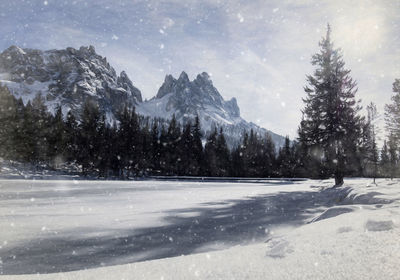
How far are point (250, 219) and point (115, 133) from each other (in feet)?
176

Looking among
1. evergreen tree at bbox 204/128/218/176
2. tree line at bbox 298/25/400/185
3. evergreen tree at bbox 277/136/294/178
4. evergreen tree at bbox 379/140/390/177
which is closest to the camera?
tree line at bbox 298/25/400/185

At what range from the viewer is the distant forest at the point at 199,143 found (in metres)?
23.8

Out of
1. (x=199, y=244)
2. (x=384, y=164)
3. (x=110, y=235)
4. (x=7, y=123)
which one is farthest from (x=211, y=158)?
(x=199, y=244)

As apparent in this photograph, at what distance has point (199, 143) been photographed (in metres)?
68.9

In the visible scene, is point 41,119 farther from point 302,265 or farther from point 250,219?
point 302,265

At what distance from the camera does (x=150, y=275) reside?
2395 millimetres

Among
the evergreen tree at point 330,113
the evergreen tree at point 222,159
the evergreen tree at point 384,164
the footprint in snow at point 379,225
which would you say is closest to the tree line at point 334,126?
the evergreen tree at point 330,113

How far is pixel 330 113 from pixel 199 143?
152 ft

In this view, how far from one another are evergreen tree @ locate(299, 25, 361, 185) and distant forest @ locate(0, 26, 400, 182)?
0.25 feet

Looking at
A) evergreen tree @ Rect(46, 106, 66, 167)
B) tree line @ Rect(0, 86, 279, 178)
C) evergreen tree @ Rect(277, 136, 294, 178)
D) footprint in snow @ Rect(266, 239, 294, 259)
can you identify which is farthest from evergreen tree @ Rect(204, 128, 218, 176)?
footprint in snow @ Rect(266, 239, 294, 259)

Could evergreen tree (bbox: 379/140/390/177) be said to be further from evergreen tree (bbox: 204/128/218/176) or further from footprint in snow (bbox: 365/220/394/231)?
footprint in snow (bbox: 365/220/394/231)

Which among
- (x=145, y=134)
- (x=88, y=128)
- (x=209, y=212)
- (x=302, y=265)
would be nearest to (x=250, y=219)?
(x=209, y=212)

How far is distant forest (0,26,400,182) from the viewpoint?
23797 millimetres

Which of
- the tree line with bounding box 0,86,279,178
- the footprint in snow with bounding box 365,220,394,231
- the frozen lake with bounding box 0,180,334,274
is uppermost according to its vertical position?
the tree line with bounding box 0,86,279,178
